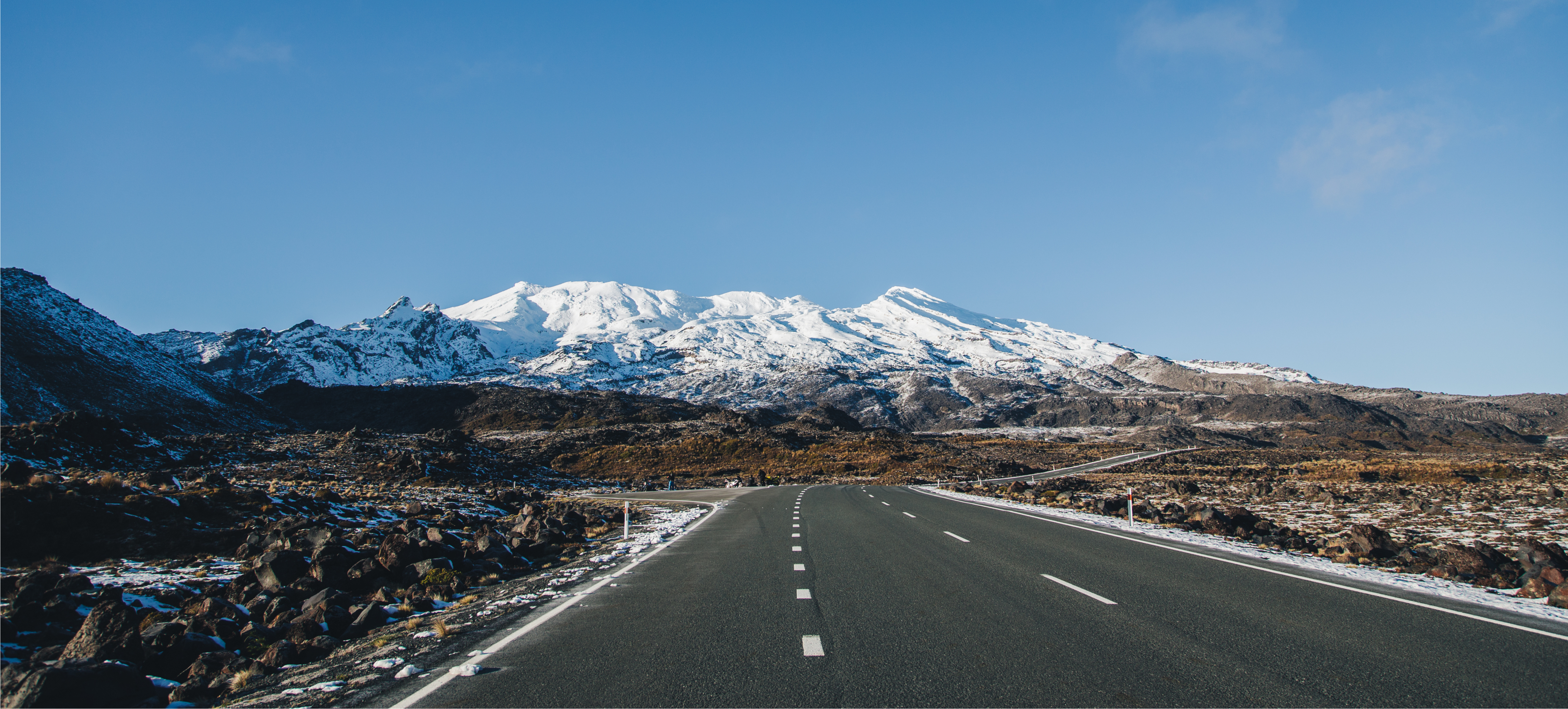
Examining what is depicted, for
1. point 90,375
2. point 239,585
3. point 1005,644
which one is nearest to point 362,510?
point 239,585

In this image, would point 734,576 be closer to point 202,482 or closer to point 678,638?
point 678,638

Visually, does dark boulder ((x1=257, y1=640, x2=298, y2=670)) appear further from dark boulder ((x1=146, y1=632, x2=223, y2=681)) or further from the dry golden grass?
dark boulder ((x1=146, y1=632, x2=223, y2=681))

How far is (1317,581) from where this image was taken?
11.1 metres

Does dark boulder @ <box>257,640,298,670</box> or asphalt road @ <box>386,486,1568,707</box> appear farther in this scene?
dark boulder @ <box>257,640,298,670</box>

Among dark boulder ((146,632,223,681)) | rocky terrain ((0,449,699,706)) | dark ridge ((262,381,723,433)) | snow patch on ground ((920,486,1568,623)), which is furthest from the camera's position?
dark ridge ((262,381,723,433))

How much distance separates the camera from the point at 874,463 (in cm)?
8856

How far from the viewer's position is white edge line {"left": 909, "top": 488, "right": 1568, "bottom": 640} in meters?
7.89

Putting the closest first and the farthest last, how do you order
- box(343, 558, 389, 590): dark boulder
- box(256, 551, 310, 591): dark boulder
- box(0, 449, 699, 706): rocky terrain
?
box(0, 449, 699, 706): rocky terrain
box(256, 551, 310, 591): dark boulder
box(343, 558, 389, 590): dark boulder

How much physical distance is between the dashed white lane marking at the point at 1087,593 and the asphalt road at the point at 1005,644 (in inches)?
3.3

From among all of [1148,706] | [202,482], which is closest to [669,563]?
[1148,706]

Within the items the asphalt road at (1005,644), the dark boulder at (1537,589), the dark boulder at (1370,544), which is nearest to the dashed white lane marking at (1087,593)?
the asphalt road at (1005,644)

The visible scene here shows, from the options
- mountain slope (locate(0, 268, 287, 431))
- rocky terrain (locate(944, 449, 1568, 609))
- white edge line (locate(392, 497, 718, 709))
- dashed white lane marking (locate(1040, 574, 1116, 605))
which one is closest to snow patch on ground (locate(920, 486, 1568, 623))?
rocky terrain (locate(944, 449, 1568, 609))

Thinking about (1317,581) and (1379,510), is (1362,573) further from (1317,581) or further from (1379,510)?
(1379,510)

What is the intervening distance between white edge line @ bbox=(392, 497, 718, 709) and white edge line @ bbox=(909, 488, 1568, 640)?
26.1ft
